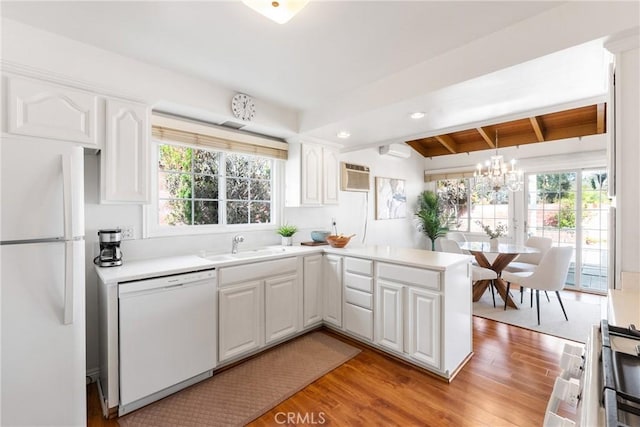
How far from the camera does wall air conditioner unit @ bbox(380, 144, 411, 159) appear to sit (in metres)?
4.81

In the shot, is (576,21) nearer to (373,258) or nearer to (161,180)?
(373,258)

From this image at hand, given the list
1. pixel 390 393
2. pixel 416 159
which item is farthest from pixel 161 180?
pixel 416 159

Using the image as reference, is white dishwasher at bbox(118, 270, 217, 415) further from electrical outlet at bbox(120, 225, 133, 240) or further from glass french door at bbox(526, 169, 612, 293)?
glass french door at bbox(526, 169, 612, 293)

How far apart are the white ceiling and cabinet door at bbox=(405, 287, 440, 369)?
5.12 ft

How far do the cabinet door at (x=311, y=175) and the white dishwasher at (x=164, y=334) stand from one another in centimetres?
151

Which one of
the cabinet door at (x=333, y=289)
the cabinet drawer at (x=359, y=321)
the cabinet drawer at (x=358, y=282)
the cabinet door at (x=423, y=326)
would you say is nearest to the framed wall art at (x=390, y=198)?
the cabinet door at (x=333, y=289)

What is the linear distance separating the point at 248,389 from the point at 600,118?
5.43 metres

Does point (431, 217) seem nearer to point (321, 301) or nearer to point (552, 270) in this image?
point (552, 270)

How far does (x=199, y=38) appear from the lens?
73.3 inches

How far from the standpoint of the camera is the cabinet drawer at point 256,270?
230 cm

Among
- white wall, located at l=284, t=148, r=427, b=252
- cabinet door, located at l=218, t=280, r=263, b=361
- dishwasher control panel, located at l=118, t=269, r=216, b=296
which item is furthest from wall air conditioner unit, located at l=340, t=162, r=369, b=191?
dishwasher control panel, located at l=118, t=269, r=216, b=296

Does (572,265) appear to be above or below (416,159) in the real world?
below

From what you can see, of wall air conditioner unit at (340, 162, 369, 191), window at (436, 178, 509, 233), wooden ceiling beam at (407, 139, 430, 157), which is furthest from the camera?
wooden ceiling beam at (407, 139, 430, 157)

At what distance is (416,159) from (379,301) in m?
4.29
